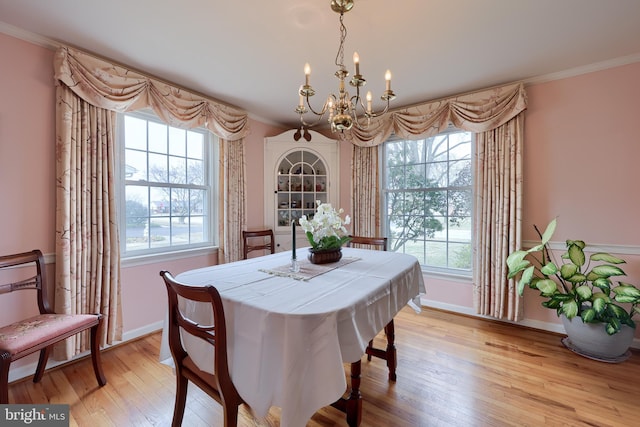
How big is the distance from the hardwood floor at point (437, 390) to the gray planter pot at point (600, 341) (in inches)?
3.0

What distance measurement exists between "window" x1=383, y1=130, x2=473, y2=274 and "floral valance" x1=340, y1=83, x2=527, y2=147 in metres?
0.29

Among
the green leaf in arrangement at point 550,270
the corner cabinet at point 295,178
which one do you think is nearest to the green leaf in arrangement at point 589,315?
the green leaf in arrangement at point 550,270

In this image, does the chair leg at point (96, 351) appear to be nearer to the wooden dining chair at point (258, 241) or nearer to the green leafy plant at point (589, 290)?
the wooden dining chair at point (258, 241)

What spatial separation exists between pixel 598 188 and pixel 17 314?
190 inches

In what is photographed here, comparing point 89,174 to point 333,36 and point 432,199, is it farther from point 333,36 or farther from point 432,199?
point 432,199

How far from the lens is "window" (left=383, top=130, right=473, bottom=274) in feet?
10.3

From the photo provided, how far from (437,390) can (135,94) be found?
333cm

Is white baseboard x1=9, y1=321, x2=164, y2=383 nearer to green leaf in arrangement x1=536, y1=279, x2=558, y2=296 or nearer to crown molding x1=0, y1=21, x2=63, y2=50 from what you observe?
crown molding x1=0, y1=21, x2=63, y2=50

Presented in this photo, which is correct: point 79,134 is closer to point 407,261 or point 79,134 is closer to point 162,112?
point 162,112

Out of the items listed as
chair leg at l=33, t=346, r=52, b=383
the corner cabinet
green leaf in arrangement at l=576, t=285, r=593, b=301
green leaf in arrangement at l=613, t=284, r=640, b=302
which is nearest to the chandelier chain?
the corner cabinet

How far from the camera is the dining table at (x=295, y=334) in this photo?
976 mm

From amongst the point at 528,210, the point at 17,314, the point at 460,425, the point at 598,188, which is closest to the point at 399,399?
the point at 460,425

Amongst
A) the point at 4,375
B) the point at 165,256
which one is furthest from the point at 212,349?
the point at 165,256

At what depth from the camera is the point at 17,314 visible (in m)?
1.90
